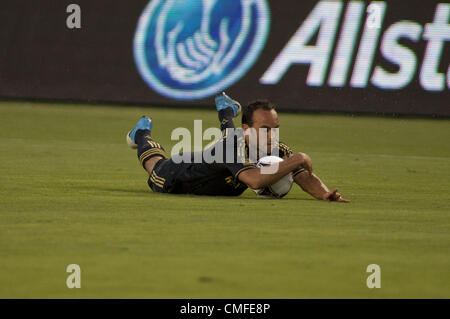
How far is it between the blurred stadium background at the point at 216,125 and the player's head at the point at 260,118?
2.31 ft

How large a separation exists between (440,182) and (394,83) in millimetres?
12393

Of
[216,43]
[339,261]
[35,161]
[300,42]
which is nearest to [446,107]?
[300,42]

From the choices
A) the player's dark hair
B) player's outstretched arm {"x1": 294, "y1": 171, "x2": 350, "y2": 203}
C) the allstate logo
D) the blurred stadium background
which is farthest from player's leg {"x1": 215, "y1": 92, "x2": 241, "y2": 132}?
the allstate logo

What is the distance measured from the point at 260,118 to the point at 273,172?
23.6 inches

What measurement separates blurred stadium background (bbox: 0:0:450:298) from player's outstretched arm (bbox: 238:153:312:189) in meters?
0.24

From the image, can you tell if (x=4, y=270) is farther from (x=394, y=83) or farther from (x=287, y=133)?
(x=394, y=83)

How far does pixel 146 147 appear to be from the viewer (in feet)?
32.9

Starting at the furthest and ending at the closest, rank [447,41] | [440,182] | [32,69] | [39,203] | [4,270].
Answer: [32,69] < [447,41] < [440,182] < [39,203] < [4,270]

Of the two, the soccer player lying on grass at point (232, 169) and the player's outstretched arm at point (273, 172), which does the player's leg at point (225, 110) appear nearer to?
the soccer player lying on grass at point (232, 169)

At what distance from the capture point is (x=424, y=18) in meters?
23.0

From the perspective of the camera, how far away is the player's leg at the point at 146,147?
9.85m

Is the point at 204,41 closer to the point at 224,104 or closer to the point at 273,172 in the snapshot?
the point at 224,104

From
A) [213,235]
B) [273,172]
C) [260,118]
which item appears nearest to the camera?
[213,235]

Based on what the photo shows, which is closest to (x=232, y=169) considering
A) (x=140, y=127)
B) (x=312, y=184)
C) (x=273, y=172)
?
(x=273, y=172)
